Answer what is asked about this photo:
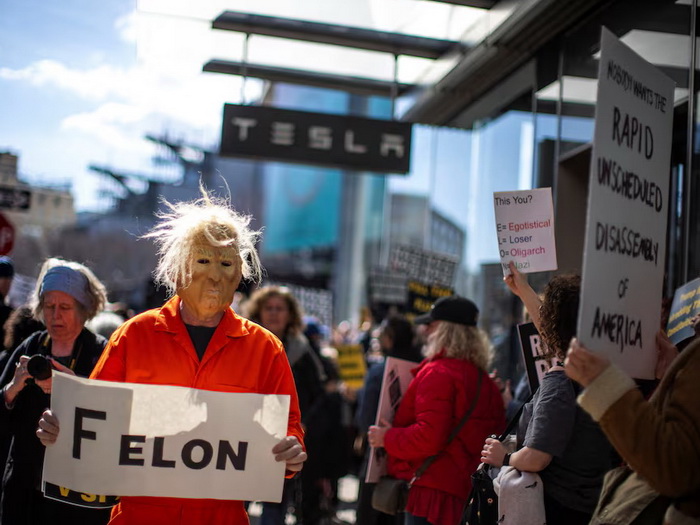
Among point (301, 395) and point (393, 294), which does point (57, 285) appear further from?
point (393, 294)

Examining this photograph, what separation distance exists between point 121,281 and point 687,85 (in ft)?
135

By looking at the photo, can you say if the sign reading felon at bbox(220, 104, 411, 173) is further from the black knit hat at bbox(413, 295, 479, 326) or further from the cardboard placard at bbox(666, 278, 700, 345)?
the cardboard placard at bbox(666, 278, 700, 345)

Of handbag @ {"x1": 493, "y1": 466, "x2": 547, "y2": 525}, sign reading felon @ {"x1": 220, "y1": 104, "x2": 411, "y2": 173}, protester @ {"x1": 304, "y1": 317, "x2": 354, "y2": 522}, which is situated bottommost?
protester @ {"x1": 304, "y1": 317, "x2": 354, "y2": 522}

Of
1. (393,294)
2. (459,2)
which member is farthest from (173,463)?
(393,294)

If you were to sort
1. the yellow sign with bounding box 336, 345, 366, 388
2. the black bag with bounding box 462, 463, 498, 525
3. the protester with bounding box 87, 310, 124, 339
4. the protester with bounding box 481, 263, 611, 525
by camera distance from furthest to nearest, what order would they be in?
the yellow sign with bounding box 336, 345, 366, 388 → the protester with bounding box 87, 310, 124, 339 → the black bag with bounding box 462, 463, 498, 525 → the protester with bounding box 481, 263, 611, 525

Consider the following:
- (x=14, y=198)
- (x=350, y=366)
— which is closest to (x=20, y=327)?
(x=350, y=366)

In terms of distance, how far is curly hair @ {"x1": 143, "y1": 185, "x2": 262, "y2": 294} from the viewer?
11.1ft

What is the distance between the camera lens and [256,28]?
8.95 metres

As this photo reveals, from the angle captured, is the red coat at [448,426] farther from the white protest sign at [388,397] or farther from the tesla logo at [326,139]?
the tesla logo at [326,139]

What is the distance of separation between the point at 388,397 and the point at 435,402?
0.69 m

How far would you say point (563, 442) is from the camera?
3.22 metres

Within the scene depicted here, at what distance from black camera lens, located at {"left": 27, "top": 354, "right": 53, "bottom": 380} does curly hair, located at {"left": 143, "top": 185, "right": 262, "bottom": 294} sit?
2.08ft

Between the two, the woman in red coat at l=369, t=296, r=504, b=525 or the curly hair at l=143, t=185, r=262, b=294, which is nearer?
the curly hair at l=143, t=185, r=262, b=294

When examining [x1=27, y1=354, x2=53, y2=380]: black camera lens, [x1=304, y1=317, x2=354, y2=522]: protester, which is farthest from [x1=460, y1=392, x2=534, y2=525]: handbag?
[x1=304, y1=317, x2=354, y2=522]: protester
